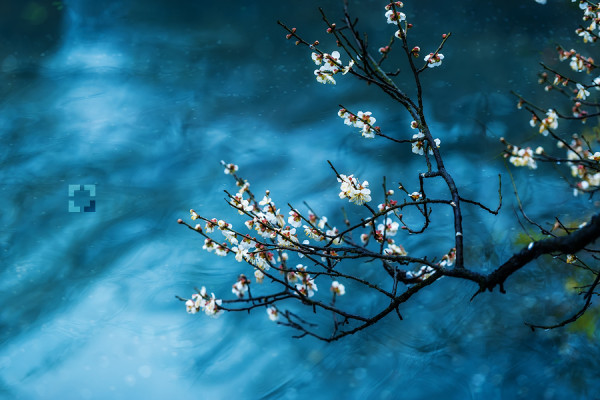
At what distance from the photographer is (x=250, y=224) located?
2.05 m

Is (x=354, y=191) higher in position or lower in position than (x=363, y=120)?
lower

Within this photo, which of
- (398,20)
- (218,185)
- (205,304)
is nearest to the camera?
(398,20)

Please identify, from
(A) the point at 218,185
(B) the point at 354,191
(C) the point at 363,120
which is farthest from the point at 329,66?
(A) the point at 218,185

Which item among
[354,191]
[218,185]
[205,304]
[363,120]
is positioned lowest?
[205,304]

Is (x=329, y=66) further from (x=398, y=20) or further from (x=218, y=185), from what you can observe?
(x=218, y=185)

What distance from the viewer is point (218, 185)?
353cm

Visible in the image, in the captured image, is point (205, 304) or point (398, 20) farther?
point (205, 304)

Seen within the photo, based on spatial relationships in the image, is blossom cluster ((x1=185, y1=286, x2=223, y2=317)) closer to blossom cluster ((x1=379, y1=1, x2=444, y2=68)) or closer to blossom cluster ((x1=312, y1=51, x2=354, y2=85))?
blossom cluster ((x1=312, y1=51, x2=354, y2=85))

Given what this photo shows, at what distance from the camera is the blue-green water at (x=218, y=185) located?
2977mm

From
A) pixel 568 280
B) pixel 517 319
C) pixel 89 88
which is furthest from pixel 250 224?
pixel 89 88

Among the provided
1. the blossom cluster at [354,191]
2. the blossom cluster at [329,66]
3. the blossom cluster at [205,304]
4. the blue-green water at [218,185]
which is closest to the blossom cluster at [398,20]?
the blossom cluster at [329,66]

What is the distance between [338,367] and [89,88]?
2.35 meters

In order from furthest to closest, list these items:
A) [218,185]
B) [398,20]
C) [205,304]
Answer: [218,185] < [205,304] < [398,20]

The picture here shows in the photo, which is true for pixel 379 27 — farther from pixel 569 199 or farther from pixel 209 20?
pixel 569 199
